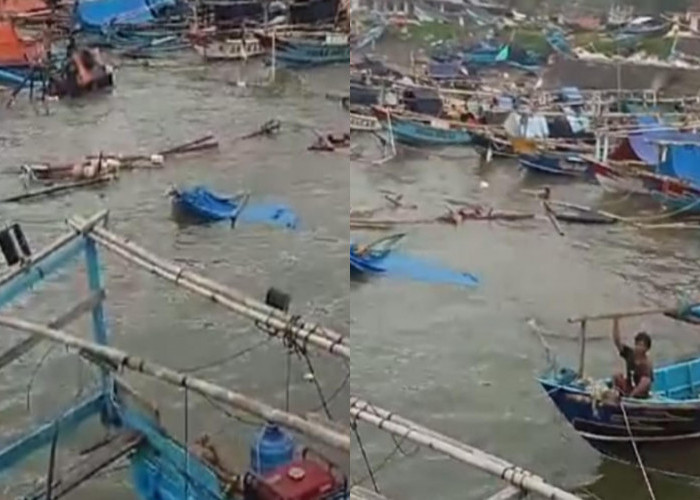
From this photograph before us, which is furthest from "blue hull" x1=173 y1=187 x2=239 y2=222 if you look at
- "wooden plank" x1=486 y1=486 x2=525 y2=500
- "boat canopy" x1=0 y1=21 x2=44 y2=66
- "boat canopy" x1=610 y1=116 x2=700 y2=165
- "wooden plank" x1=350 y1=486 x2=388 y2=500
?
"wooden plank" x1=486 y1=486 x2=525 y2=500

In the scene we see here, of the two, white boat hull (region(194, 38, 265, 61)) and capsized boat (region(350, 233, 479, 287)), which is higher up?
capsized boat (region(350, 233, 479, 287))

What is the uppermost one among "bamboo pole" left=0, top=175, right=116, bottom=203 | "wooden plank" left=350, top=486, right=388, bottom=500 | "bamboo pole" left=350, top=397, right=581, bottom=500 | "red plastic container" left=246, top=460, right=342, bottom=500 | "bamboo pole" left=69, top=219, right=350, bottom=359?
"bamboo pole" left=69, top=219, right=350, bottom=359

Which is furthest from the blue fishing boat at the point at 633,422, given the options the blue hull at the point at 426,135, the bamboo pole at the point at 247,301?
the bamboo pole at the point at 247,301

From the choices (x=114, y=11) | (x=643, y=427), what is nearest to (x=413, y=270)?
(x=643, y=427)

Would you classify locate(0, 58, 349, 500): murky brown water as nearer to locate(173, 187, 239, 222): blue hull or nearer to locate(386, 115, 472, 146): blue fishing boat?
locate(173, 187, 239, 222): blue hull

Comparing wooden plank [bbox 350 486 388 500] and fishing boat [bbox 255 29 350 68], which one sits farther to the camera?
fishing boat [bbox 255 29 350 68]

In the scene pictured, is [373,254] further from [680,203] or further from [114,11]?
[114,11]

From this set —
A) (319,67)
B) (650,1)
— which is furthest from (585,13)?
(319,67)

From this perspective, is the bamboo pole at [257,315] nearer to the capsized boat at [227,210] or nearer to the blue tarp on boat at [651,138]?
the capsized boat at [227,210]
